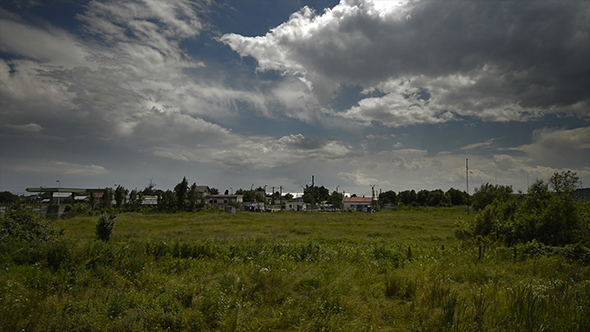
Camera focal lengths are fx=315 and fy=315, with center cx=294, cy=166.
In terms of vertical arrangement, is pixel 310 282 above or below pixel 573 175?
below

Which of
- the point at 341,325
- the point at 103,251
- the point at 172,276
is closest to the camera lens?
the point at 341,325

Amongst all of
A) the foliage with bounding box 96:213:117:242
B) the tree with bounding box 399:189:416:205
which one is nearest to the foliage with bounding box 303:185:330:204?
the tree with bounding box 399:189:416:205

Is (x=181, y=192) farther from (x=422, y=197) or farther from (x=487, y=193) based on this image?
(x=422, y=197)

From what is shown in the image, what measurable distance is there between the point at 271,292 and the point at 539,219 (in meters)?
12.4

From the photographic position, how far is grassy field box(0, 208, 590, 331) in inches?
214

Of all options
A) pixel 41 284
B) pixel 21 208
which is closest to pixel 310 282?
pixel 41 284

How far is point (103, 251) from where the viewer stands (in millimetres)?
9297

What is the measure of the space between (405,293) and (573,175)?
48.0ft

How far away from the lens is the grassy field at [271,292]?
543 centimetres

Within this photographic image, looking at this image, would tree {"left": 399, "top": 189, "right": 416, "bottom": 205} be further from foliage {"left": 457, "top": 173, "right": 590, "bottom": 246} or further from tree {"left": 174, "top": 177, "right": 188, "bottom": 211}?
foliage {"left": 457, "top": 173, "right": 590, "bottom": 246}

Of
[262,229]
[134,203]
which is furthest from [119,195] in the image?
[262,229]

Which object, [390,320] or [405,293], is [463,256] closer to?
[405,293]

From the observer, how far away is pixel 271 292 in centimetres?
709

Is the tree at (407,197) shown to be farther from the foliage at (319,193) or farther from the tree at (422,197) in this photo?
the foliage at (319,193)
